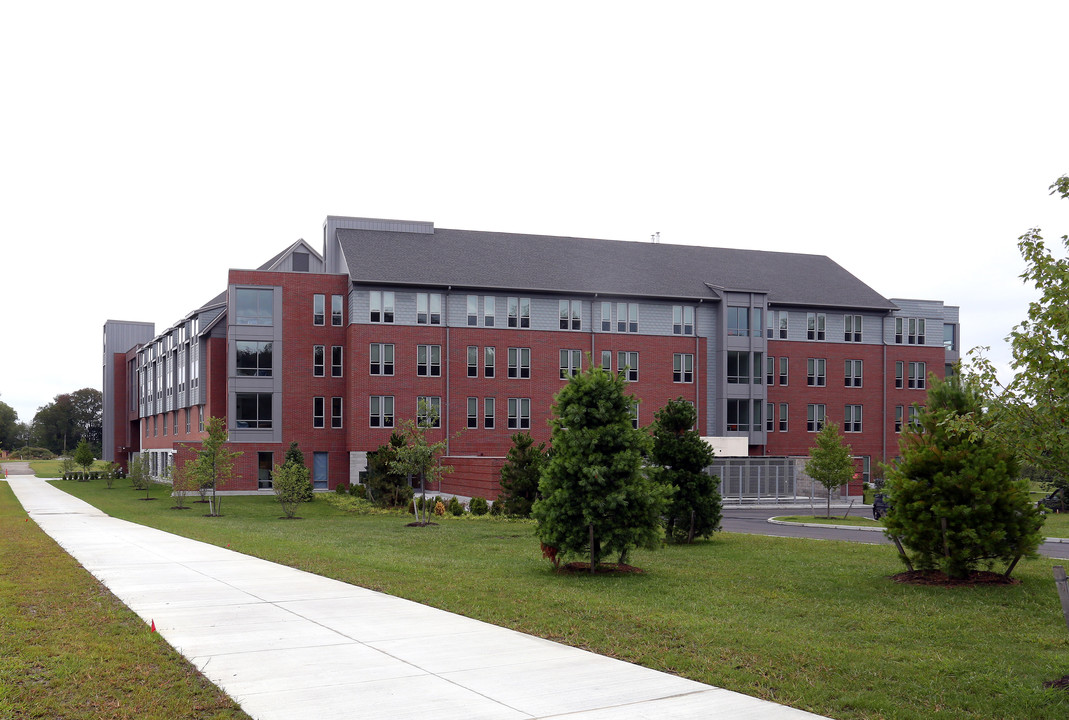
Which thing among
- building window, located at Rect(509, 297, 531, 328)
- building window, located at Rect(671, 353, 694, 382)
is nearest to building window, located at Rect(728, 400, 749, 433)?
building window, located at Rect(671, 353, 694, 382)

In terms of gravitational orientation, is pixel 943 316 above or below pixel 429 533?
above

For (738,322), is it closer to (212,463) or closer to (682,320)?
(682,320)

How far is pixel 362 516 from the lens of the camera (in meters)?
34.7

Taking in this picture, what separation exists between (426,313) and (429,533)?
29.8m

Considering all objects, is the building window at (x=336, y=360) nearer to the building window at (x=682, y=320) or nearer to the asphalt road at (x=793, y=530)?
the building window at (x=682, y=320)

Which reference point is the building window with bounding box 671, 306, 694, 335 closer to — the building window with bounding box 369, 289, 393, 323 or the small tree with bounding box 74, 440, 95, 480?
the building window with bounding box 369, 289, 393, 323

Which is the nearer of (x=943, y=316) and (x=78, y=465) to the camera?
(x=943, y=316)

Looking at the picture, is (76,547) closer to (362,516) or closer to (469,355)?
(362,516)

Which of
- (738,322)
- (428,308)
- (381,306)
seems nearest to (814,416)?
(738,322)

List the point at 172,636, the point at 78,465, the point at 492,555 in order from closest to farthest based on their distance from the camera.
Result: 1. the point at 172,636
2. the point at 492,555
3. the point at 78,465

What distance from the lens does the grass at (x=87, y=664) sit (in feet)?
24.7

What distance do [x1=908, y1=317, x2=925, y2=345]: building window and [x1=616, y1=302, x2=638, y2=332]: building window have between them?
70.2 feet

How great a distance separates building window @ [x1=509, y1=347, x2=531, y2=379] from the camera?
182ft

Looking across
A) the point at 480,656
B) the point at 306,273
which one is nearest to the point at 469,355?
the point at 306,273
